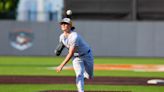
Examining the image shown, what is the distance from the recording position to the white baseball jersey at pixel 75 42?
12680 mm

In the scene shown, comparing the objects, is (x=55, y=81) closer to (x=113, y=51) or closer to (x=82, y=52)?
(x=82, y=52)

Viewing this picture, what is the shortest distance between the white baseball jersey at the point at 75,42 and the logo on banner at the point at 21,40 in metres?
26.4

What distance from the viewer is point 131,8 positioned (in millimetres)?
41062

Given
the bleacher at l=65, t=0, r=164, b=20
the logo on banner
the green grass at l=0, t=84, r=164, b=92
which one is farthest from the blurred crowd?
the green grass at l=0, t=84, r=164, b=92

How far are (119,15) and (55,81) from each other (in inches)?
864

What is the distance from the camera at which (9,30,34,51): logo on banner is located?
39.1 metres

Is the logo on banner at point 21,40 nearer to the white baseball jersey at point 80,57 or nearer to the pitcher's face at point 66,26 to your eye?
the white baseball jersey at point 80,57

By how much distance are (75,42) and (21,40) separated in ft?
88.4

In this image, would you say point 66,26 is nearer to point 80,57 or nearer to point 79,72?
point 80,57

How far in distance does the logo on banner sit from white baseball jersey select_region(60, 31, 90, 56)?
→ 26.4 metres

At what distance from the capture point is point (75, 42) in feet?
41.6

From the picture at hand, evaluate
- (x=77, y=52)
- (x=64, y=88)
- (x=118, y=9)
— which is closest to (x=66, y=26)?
(x=77, y=52)

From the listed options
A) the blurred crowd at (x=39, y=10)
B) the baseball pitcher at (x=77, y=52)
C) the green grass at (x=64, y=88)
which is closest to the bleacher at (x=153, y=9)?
the blurred crowd at (x=39, y=10)

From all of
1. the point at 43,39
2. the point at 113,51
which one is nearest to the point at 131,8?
the point at 113,51
